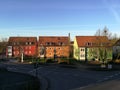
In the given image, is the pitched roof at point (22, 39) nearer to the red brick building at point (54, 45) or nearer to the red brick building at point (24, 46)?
the red brick building at point (24, 46)

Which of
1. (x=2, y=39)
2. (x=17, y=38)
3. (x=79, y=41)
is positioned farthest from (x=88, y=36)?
(x=2, y=39)

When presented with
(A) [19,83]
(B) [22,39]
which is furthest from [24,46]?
(A) [19,83]

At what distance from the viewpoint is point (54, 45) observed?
110 metres

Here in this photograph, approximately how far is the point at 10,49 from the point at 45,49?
1494 centimetres

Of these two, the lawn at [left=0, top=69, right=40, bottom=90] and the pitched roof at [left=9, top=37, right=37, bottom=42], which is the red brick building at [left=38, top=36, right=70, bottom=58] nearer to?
the pitched roof at [left=9, top=37, right=37, bottom=42]

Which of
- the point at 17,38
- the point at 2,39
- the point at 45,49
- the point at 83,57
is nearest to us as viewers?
the point at 83,57

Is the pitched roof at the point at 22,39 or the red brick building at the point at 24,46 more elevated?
the pitched roof at the point at 22,39

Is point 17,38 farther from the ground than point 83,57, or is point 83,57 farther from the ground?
point 17,38

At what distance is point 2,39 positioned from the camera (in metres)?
136

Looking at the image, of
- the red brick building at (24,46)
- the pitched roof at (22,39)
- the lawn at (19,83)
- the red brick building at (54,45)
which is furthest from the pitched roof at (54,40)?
the lawn at (19,83)

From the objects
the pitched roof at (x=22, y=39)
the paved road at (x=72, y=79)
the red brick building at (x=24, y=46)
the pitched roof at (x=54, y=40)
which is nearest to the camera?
the paved road at (x=72, y=79)

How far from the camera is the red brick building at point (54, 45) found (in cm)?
10853

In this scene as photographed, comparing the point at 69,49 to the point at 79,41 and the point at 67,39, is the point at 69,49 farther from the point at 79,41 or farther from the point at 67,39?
the point at 79,41

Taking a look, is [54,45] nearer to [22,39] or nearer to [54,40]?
[54,40]
